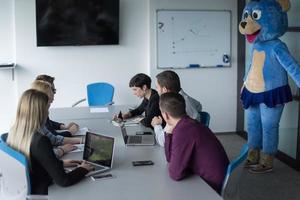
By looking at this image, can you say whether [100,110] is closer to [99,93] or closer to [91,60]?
[99,93]

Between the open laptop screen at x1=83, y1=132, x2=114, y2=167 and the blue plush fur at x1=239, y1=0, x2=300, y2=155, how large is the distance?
230cm

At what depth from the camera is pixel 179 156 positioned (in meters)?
2.35

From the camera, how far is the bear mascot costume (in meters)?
4.26

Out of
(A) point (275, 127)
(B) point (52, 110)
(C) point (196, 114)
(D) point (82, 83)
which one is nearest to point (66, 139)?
(C) point (196, 114)

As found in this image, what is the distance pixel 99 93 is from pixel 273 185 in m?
2.54

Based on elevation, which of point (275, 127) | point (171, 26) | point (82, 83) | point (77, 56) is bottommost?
point (275, 127)

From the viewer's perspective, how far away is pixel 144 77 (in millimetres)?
4109

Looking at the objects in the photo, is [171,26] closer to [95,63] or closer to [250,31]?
[95,63]

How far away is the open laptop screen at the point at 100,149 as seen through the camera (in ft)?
8.29

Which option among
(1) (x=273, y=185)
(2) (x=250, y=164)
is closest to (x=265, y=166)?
(2) (x=250, y=164)

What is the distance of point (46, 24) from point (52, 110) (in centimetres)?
154

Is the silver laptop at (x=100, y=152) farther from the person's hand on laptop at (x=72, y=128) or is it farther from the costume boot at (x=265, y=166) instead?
the costume boot at (x=265, y=166)

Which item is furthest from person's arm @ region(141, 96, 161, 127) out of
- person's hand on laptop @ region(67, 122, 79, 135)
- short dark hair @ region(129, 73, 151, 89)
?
person's hand on laptop @ region(67, 122, 79, 135)

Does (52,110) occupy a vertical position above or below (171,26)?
below
